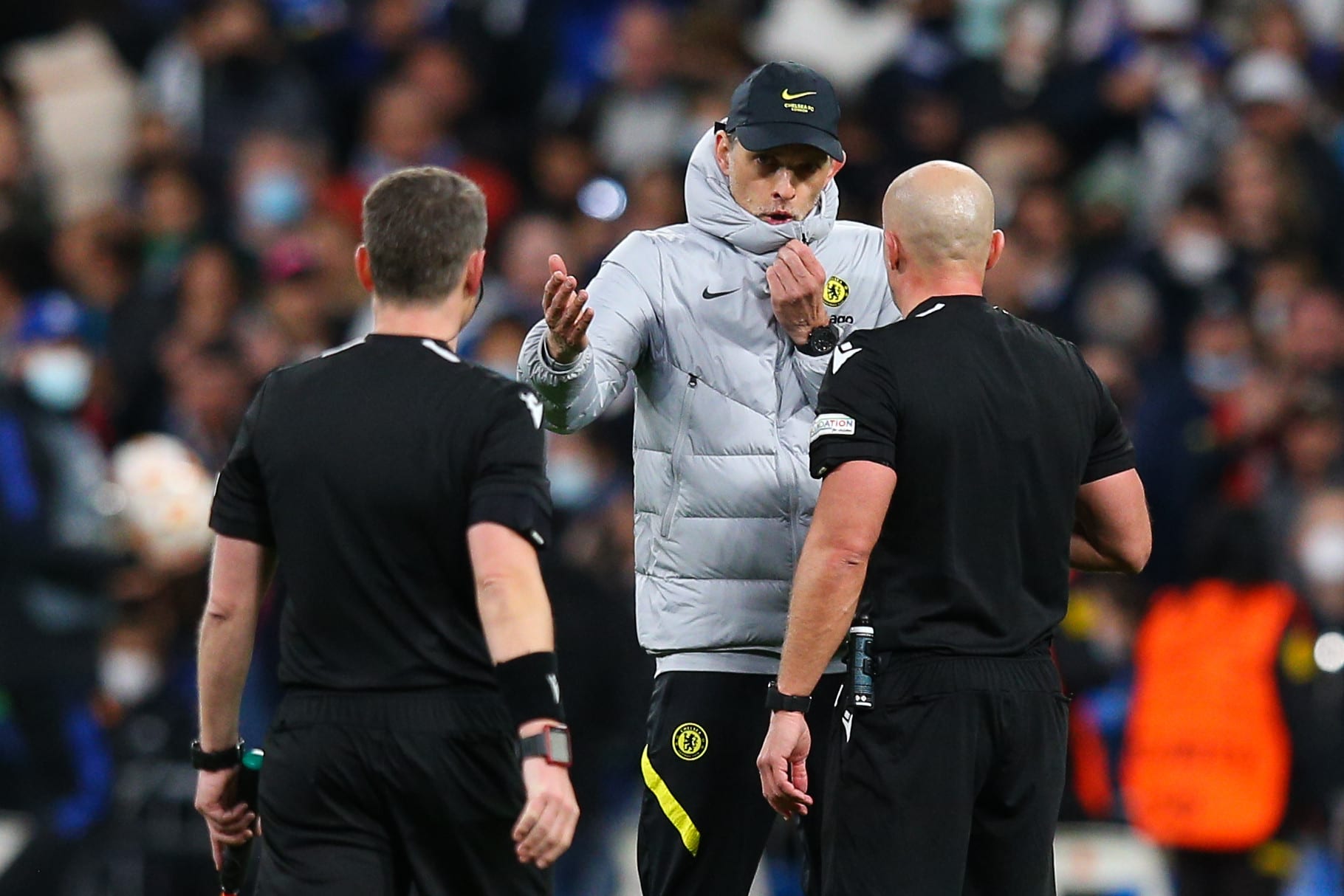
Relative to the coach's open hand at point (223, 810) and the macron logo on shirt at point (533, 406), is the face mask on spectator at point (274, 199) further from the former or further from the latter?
the macron logo on shirt at point (533, 406)

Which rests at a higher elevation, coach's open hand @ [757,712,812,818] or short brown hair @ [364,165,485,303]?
short brown hair @ [364,165,485,303]

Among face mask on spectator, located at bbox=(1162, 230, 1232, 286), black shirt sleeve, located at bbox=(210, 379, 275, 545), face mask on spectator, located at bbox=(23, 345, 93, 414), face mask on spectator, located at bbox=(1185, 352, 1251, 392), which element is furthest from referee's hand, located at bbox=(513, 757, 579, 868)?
face mask on spectator, located at bbox=(1162, 230, 1232, 286)

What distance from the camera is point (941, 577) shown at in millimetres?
4730

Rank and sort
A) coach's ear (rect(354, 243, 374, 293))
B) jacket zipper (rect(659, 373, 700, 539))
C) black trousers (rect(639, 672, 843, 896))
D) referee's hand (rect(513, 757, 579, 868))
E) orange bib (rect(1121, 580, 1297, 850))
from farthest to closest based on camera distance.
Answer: orange bib (rect(1121, 580, 1297, 850))
jacket zipper (rect(659, 373, 700, 539))
black trousers (rect(639, 672, 843, 896))
coach's ear (rect(354, 243, 374, 293))
referee's hand (rect(513, 757, 579, 868))

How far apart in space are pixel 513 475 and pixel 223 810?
101 centimetres

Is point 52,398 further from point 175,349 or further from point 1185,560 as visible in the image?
point 1185,560

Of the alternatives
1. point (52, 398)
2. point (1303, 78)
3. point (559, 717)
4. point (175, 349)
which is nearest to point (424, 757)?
point (559, 717)

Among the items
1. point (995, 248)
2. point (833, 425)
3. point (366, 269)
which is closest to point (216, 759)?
point (366, 269)

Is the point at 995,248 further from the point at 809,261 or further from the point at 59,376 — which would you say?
the point at 59,376

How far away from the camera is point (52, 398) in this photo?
948 centimetres

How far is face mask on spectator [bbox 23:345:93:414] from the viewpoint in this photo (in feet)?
31.1

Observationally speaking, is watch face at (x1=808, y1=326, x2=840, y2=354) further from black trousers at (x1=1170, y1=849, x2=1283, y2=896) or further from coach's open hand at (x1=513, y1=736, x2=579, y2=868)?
black trousers at (x1=1170, y1=849, x2=1283, y2=896)

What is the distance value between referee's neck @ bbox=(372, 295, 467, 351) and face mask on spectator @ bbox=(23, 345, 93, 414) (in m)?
5.18

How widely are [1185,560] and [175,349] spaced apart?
4.79 m
